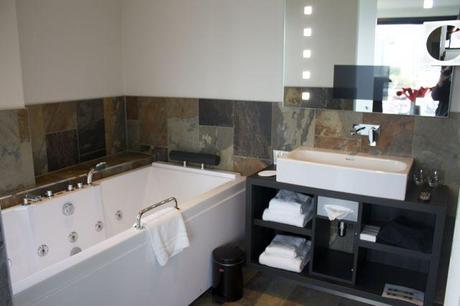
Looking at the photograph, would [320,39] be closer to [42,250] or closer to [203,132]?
Answer: [203,132]

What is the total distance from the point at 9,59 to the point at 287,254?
6.90ft

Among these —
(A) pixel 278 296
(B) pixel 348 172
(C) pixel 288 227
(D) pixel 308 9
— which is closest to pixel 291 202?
(C) pixel 288 227

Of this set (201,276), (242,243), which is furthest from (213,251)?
(242,243)

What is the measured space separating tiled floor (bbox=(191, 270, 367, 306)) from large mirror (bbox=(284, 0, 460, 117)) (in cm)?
127

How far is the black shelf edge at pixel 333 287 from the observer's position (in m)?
2.34

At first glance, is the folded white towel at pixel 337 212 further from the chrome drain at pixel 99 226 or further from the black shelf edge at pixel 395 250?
the chrome drain at pixel 99 226

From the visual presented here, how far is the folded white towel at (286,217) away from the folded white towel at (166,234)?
598mm

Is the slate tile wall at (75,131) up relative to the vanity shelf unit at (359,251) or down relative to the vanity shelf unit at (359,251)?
up

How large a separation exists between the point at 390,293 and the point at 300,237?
2.30 ft

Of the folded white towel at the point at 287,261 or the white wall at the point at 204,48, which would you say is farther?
the white wall at the point at 204,48

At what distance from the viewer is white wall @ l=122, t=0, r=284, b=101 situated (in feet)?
9.49

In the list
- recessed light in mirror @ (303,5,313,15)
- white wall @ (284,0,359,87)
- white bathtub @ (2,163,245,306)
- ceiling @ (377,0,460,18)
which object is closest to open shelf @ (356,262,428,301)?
white bathtub @ (2,163,245,306)

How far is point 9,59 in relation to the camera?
8.11ft

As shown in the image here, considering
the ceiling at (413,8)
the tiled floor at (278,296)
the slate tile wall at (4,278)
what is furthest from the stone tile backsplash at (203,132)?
the slate tile wall at (4,278)
